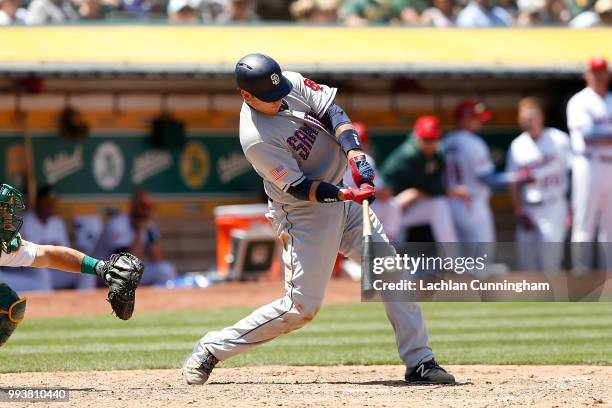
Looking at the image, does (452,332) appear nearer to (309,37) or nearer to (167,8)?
(309,37)

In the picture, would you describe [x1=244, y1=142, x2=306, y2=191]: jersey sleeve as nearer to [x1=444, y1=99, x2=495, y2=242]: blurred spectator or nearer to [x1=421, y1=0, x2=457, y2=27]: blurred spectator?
[x1=444, y1=99, x2=495, y2=242]: blurred spectator

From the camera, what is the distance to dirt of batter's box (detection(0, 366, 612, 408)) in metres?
5.82

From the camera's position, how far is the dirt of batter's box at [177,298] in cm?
1089

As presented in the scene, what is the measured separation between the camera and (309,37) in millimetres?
13328

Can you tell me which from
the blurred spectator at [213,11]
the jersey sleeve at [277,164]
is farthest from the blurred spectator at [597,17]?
the jersey sleeve at [277,164]

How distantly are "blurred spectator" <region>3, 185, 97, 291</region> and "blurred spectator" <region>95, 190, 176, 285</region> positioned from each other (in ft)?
1.28

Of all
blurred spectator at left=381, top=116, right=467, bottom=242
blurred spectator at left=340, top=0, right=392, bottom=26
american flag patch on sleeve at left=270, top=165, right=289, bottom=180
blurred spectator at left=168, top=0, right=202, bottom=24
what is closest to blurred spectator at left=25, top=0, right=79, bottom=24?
blurred spectator at left=168, top=0, right=202, bottom=24

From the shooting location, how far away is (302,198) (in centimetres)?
618

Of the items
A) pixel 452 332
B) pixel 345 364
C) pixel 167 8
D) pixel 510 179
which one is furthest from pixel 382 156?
pixel 345 364

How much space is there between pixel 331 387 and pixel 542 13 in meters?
10.1

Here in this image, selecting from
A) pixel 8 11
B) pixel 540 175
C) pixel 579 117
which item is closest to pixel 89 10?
pixel 8 11

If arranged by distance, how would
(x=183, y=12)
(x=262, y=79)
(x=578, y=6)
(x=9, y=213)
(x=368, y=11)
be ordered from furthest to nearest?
(x=578, y=6) → (x=368, y=11) → (x=183, y=12) → (x=262, y=79) → (x=9, y=213)

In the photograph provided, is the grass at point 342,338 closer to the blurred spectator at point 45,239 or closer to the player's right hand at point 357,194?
the player's right hand at point 357,194

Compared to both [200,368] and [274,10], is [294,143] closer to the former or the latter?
[200,368]
